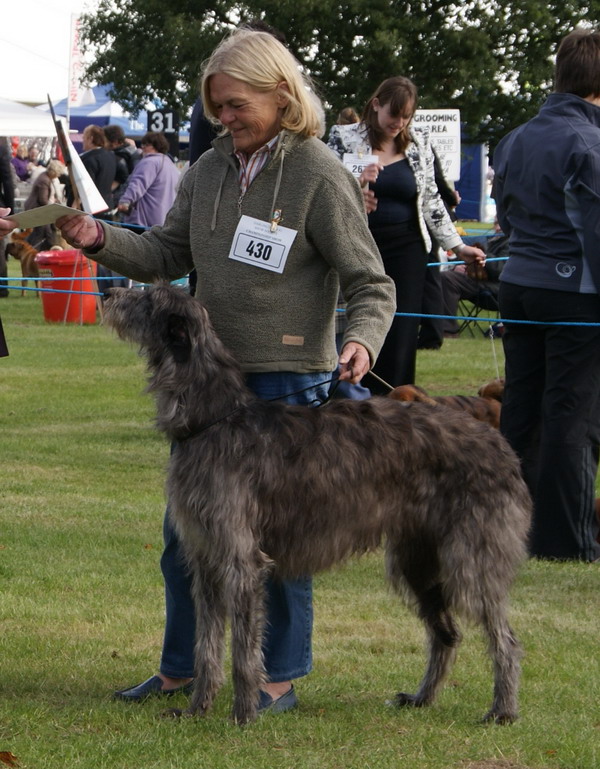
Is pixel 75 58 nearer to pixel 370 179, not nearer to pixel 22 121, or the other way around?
pixel 22 121

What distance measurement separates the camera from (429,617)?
443cm

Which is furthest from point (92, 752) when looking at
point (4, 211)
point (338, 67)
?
point (338, 67)

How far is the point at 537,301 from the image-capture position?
20.3ft

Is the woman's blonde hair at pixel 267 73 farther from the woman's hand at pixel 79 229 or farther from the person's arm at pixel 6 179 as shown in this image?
the person's arm at pixel 6 179

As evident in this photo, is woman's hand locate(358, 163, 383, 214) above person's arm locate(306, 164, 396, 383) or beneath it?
above

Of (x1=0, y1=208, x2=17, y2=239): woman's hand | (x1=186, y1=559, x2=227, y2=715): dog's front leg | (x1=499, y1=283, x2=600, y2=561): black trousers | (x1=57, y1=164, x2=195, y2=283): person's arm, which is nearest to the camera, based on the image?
(x1=186, y1=559, x2=227, y2=715): dog's front leg

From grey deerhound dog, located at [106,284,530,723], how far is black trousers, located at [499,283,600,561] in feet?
6.98

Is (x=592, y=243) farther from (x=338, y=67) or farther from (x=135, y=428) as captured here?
(x=338, y=67)

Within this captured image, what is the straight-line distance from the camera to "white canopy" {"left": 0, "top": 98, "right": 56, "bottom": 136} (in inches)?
890

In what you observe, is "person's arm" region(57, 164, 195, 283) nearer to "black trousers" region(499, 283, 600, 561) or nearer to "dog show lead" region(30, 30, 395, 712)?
"dog show lead" region(30, 30, 395, 712)

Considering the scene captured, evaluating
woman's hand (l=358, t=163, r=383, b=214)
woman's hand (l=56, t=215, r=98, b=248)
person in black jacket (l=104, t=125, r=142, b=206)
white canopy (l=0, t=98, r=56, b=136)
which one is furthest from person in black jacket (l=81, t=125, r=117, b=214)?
woman's hand (l=56, t=215, r=98, b=248)

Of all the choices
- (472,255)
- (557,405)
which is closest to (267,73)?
(557,405)

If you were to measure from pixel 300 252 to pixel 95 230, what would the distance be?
74cm

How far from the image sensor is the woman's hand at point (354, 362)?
3.89m
